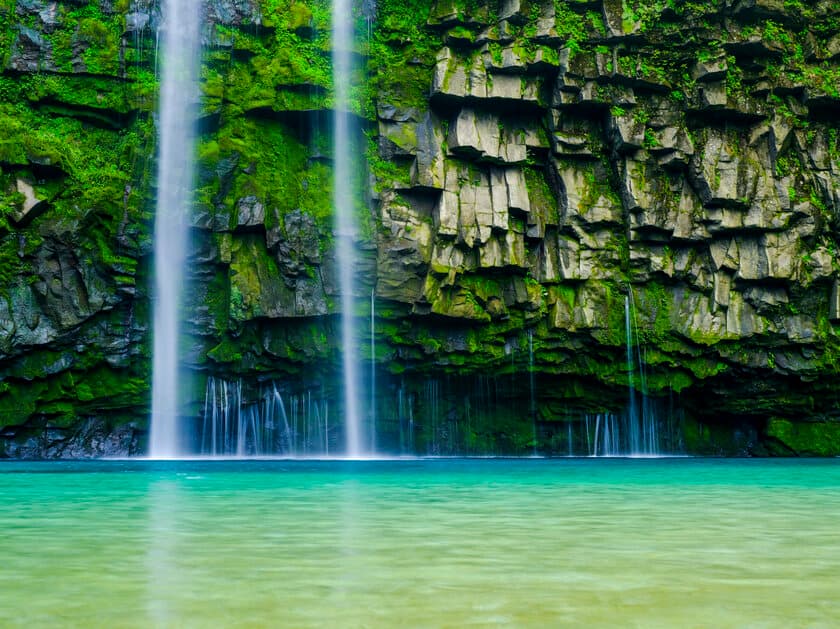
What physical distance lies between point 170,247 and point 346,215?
512cm

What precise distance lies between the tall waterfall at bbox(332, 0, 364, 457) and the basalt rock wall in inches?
13.6

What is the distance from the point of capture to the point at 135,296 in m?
24.0

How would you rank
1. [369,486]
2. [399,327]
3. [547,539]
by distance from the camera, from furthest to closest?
[399,327] < [369,486] < [547,539]

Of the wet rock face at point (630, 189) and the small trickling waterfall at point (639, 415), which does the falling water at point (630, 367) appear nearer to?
the small trickling waterfall at point (639, 415)

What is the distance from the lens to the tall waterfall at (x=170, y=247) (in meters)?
24.0

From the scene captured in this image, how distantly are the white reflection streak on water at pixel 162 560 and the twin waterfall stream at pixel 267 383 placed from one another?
606 inches

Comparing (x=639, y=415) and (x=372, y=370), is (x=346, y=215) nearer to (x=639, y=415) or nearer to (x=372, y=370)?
(x=372, y=370)

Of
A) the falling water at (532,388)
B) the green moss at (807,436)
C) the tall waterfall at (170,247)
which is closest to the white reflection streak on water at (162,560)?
the tall waterfall at (170,247)

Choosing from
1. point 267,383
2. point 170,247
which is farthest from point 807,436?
point 170,247

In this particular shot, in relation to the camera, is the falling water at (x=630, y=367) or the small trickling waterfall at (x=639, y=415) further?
the small trickling waterfall at (x=639, y=415)

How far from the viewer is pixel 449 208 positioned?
24359 millimetres

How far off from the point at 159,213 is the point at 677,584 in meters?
22.2

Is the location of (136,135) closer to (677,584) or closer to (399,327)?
(399,327)

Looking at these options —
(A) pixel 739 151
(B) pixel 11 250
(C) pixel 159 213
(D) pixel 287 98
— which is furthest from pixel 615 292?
(B) pixel 11 250
